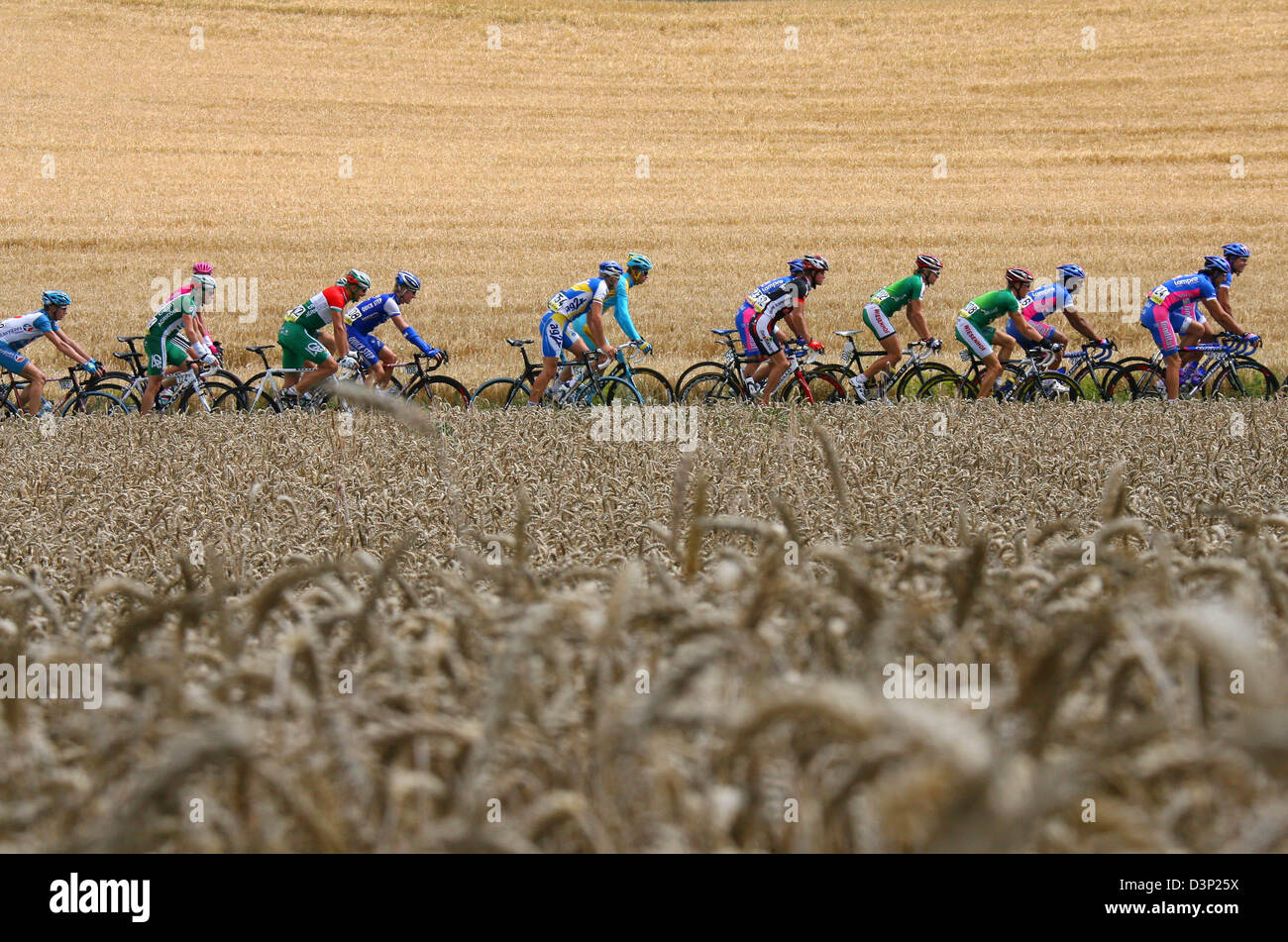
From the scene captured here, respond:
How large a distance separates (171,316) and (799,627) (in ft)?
48.3

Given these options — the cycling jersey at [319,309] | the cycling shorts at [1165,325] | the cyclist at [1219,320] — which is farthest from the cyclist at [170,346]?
the cyclist at [1219,320]

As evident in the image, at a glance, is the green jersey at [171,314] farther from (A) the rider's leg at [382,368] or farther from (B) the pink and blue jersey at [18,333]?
(A) the rider's leg at [382,368]

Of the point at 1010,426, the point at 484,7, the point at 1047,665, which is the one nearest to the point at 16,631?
the point at 1047,665

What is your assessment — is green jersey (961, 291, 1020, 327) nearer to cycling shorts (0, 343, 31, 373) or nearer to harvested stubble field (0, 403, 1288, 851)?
cycling shorts (0, 343, 31, 373)

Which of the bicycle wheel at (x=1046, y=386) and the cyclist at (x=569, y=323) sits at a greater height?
the cyclist at (x=569, y=323)

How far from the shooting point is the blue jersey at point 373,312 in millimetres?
15086

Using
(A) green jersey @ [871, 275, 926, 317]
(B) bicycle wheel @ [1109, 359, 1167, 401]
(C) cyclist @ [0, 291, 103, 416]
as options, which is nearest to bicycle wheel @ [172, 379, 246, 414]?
(C) cyclist @ [0, 291, 103, 416]

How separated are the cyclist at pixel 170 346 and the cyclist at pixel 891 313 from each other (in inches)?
297

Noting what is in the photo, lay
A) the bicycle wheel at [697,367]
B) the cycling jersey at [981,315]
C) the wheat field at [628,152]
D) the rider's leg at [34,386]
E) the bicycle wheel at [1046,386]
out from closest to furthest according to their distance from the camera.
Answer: the rider's leg at [34,386] → the cycling jersey at [981,315] → the bicycle wheel at [1046,386] → the bicycle wheel at [697,367] → the wheat field at [628,152]

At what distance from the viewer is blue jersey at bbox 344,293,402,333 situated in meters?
15.1

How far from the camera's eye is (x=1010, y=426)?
10.7 metres

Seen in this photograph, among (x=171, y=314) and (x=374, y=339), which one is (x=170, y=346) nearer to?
(x=171, y=314)

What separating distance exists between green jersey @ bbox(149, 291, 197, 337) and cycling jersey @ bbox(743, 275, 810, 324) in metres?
6.36

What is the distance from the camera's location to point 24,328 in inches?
614
